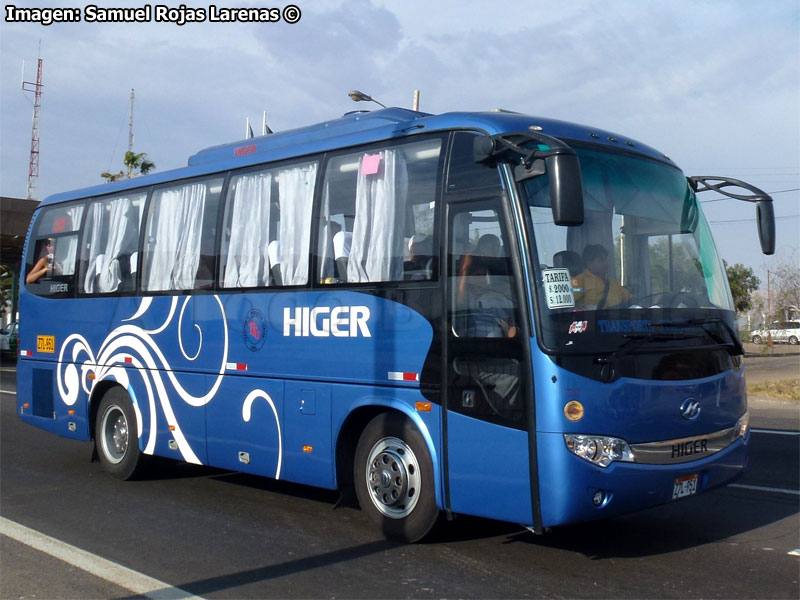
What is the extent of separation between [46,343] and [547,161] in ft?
26.3

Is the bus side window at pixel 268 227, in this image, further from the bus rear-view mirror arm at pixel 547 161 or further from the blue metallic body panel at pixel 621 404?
the blue metallic body panel at pixel 621 404

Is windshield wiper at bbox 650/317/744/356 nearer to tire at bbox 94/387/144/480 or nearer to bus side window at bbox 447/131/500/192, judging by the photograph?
bus side window at bbox 447/131/500/192

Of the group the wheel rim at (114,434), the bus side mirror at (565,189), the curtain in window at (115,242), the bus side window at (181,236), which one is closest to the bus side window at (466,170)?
the bus side mirror at (565,189)

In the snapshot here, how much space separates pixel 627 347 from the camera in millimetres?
6141

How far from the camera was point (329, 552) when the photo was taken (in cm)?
680

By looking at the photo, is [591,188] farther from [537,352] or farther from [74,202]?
[74,202]

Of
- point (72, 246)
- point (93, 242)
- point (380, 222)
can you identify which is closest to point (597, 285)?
point (380, 222)

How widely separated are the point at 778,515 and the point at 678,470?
2191 millimetres

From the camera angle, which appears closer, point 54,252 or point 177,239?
point 177,239

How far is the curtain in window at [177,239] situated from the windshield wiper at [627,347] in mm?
4902

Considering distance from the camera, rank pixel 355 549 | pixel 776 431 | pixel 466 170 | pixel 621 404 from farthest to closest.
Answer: pixel 776 431 → pixel 355 549 → pixel 466 170 → pixel 621 404

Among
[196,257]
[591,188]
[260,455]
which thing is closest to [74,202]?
[196,257]

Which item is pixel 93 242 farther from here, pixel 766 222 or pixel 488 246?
pixel 766 222

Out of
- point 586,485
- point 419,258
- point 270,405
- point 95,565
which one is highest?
point 419,258
